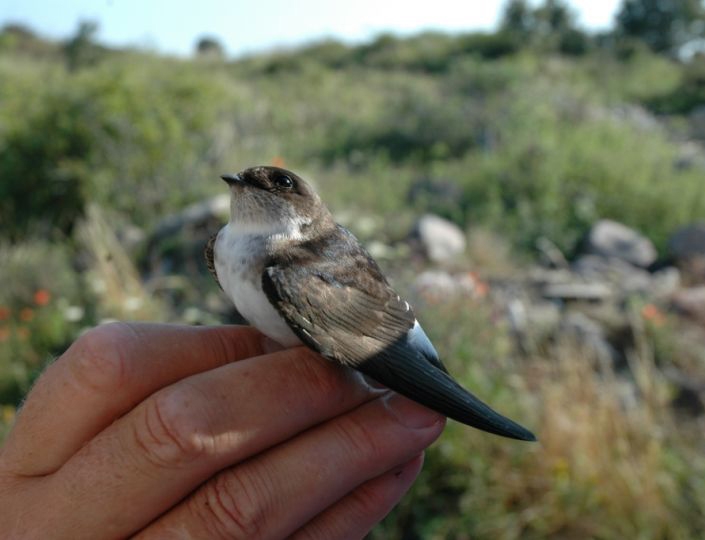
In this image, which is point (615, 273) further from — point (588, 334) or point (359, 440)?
point (359, 440)

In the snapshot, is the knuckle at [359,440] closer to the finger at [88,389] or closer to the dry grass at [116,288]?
the finger at [88,389]

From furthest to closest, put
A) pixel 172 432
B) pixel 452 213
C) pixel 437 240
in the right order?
pixel 452 213 < pixel 437 240 < pixel 172 432

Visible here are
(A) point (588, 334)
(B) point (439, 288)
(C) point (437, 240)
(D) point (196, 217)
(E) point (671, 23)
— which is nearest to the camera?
(B) point (439, 288)

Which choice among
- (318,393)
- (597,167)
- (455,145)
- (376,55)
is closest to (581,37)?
(376,55)

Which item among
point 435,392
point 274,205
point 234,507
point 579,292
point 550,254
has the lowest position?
point 550,254

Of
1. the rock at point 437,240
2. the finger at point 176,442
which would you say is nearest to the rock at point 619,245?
the rock at point 437,240

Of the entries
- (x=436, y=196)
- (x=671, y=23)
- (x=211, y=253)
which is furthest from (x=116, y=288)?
(x=671, y=23)

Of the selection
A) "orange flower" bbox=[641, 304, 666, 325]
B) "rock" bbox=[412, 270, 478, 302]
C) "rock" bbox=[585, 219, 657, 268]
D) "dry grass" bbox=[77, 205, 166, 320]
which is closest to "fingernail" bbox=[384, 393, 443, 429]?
"rock" bbox=[412, 270, 478, 302]
